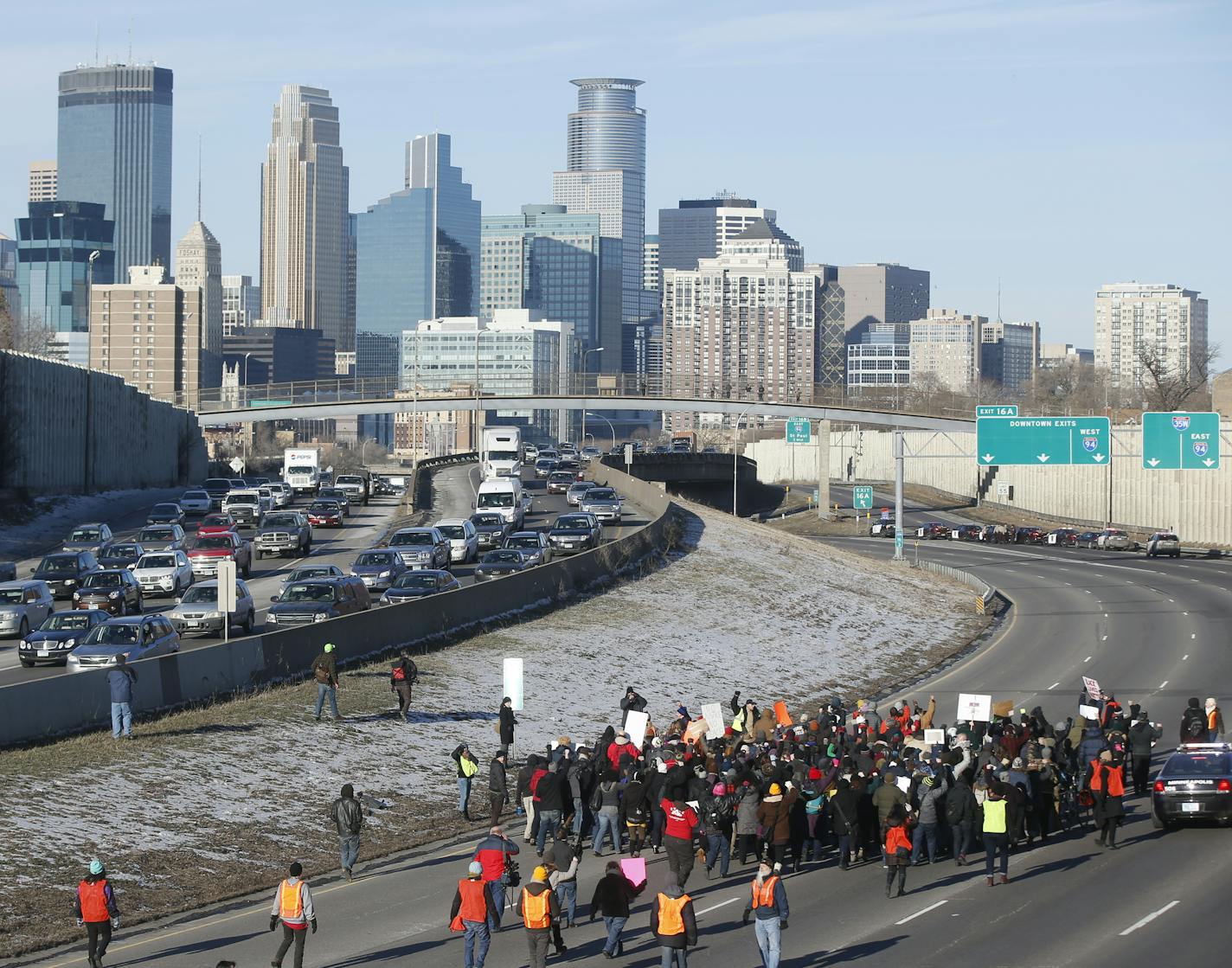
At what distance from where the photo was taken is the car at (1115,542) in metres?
99.9

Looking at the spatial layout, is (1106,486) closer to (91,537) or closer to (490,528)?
(490,528)

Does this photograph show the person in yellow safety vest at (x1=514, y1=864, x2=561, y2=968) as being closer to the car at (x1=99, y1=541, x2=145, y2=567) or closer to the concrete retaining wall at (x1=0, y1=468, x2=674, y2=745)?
the concrete retaining wall at (x1=0, y1=468, x2=674, y2=745)

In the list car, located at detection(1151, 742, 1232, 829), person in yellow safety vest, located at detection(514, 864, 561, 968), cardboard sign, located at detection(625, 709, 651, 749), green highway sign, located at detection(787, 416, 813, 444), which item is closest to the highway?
car, located at detection(1151, 742, 1232, 829)

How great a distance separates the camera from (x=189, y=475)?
4656 inches

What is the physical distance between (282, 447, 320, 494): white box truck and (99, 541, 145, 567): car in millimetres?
37587

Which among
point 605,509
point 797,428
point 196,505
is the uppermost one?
point 797,428

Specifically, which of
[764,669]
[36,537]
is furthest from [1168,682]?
[36,537]

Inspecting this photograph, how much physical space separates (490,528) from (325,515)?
922 cm

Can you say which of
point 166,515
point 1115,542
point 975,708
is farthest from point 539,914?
point 1115,542

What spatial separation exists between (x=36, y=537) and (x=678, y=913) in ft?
199

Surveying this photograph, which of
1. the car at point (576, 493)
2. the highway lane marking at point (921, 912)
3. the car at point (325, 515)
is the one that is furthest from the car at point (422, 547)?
the highway lane marking at point (921, 912)

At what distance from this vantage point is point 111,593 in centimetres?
4719

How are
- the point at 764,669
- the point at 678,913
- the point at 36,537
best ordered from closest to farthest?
the point at 678,913 → the point at 764,669 → the point at 36,537

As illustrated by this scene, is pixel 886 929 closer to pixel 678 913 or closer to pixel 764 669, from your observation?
pixel 678 913
